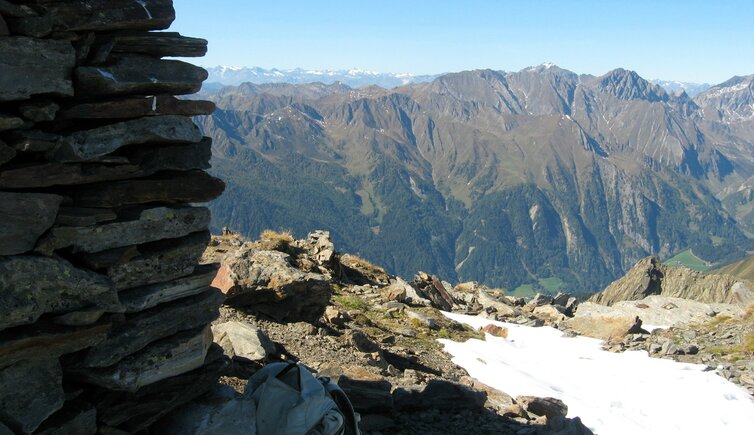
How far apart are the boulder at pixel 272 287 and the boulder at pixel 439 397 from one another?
5.45 meters

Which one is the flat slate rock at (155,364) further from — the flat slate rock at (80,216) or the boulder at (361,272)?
the boulder at (361,272)

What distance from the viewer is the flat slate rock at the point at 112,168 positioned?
7.81 meters

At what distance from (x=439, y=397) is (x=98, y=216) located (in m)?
8.96

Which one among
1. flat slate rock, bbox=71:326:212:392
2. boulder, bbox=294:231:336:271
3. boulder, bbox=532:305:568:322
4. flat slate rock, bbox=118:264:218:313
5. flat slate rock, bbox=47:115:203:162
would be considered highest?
flat slate rock, bbox=47:115:203:162

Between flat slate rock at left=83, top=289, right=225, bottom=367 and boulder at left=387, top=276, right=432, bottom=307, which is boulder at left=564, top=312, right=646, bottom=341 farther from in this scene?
flat slate rock at left=83, top=289, right=225, bottom=367

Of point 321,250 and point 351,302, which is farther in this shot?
point 321,250

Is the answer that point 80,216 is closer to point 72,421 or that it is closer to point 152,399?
point 72,421

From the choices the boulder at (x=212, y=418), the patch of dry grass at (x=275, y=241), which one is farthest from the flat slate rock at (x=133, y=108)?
the patch of dry grass at (x=275, y=241)

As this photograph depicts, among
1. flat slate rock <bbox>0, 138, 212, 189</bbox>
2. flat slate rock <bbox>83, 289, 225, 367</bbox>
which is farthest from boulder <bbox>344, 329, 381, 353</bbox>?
flat slate rock <bbox>0, 138, 212, 189</bbox>

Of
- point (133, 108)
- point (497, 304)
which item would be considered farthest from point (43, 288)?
point (497, 304)

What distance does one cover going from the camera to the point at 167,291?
9586 mm

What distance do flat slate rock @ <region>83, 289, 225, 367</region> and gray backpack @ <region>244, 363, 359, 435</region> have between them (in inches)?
63.1

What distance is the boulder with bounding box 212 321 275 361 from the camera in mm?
14000

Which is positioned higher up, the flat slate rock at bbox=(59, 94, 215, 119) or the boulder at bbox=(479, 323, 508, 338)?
the flat slate rock at bbox=(59, 94, 215, 119)
